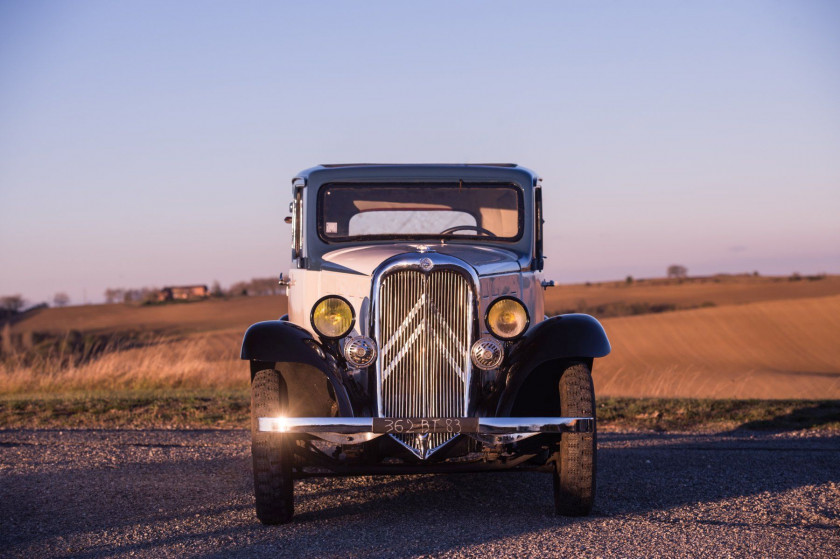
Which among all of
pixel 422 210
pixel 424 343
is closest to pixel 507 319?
pixel 424 343

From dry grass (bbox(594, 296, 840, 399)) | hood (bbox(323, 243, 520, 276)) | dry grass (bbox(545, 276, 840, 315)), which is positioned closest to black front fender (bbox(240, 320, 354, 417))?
hood (bbox(323, 243, 520, 276))

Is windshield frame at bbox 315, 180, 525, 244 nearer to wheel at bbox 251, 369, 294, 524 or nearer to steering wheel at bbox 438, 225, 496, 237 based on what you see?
steering wheel at bbox 438, 225, 496, 237

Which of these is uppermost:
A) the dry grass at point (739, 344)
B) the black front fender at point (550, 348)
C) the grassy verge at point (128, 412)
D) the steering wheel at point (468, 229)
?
the steering wheel at point (468, 229)

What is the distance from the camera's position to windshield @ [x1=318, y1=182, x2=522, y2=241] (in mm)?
7027

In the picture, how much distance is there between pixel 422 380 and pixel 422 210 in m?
1.81

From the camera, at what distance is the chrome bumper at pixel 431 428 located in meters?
5.27

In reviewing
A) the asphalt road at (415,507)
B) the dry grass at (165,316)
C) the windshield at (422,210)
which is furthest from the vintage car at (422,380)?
the dry grass at (165,316)

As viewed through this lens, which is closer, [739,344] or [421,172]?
[421,172]

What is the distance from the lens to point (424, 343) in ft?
18.7

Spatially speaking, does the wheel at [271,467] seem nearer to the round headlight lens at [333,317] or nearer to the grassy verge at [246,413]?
the round headlight lens at [333,317]

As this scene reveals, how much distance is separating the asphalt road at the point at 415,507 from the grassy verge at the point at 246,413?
1.58 metres

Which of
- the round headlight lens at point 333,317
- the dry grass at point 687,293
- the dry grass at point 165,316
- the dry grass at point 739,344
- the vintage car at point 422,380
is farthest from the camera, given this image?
the dry grass at point 687,293

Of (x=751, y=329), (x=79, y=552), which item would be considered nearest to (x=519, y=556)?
(x=79, y=552)

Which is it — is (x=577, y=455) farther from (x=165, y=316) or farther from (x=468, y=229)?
(x=165, y=316)
